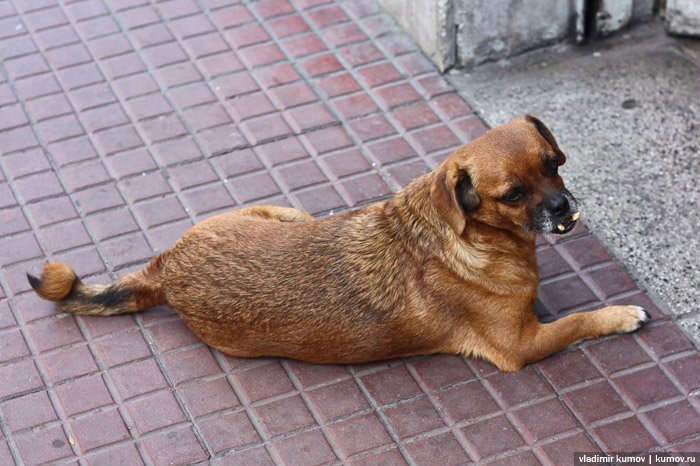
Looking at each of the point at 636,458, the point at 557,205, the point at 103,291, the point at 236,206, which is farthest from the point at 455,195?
the point at 103,291

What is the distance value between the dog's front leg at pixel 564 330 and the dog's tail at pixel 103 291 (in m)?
2.02

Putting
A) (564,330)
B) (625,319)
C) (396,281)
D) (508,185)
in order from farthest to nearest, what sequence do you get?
(625,319) < (564,330) < (396,281) < (508,185)

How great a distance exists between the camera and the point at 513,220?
4.95 m

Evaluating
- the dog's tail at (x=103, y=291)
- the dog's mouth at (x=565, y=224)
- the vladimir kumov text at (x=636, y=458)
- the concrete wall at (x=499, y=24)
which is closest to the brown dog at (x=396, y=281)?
the dog's mouth at (x=565, y=224)

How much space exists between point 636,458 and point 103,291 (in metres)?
3.14

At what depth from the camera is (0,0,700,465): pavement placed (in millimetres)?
5074

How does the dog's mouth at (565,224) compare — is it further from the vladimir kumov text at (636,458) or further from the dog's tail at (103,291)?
the dog's tail at (103,291)

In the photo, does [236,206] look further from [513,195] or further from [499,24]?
[499,24]

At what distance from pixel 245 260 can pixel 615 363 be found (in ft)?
7.01

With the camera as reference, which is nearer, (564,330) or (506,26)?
(564,330)

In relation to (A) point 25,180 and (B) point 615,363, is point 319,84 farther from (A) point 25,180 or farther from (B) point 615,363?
(B) point 615,363

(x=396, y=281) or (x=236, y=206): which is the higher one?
(x=396, y=281)

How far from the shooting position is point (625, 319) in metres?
5.39

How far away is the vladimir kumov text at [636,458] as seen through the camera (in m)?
4.80
